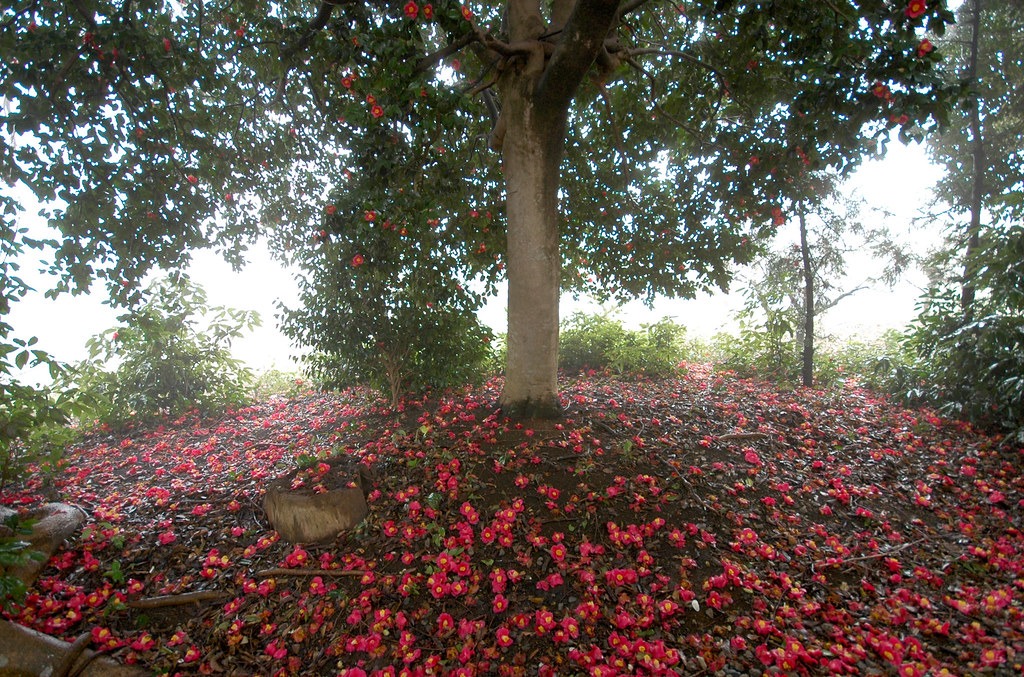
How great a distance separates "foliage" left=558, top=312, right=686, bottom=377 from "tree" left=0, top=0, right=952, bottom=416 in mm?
1517

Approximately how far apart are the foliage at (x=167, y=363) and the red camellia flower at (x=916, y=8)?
8.21m

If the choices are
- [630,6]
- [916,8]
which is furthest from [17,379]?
[916,8]

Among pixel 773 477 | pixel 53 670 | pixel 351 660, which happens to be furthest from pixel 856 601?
pixel 53 670

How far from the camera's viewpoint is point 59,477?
4980mm

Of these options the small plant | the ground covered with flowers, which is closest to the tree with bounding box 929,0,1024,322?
the ground covered with flowers

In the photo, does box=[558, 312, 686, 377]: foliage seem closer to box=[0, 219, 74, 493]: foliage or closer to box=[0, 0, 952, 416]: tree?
box=[0, 0, 952, 416]: tree

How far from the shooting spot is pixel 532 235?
4.32 meters

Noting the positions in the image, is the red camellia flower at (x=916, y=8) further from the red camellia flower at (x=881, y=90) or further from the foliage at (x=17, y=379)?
the foliage at (x=17, y=379)

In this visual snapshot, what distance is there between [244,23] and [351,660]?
6735 mm

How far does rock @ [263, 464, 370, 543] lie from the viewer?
355 centimetres

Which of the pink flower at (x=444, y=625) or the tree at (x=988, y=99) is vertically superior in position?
the tree at (x=988, y=99)

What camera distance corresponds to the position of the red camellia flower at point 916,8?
10.4ft

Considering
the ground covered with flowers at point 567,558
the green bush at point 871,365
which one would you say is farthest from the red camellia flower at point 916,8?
the green bush at point 871,365

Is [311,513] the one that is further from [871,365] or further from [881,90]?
[871,365]
